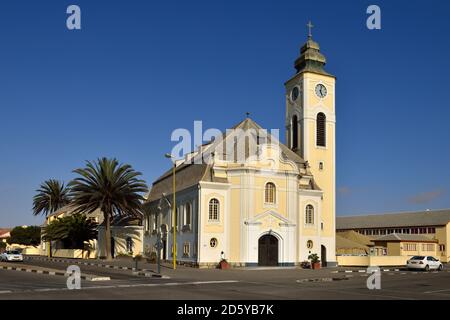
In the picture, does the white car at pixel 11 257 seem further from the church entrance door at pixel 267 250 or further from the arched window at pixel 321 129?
the arched window at pixel 321 129

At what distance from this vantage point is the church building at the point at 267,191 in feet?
143

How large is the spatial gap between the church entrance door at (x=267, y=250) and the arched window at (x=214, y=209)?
420cm

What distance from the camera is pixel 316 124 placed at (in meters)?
52.0

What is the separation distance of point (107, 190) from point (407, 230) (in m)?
55.5

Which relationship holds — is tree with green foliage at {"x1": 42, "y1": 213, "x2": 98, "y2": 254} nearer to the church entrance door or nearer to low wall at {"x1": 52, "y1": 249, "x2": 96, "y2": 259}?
low wall at {"x1": 52, "y1": 249, "x2": 96, "y2": 259}

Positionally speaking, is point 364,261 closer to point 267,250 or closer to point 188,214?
point 267,250

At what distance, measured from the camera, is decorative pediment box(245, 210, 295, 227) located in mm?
43750

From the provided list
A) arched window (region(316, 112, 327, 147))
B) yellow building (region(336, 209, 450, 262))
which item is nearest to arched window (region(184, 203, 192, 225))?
arched window (region(316, 112, 327, 147))

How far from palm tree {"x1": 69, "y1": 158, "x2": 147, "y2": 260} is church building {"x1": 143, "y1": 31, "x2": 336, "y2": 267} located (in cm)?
371

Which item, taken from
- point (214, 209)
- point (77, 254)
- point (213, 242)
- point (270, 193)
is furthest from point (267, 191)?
point (77, 254)
